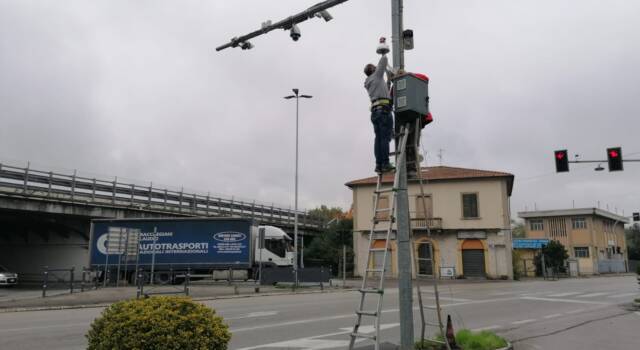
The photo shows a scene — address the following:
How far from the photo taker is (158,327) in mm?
4445

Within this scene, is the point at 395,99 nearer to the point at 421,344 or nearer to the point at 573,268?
the point at 421,344

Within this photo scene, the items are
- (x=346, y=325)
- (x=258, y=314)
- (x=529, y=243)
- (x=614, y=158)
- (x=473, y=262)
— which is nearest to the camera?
(x=346, y=325)

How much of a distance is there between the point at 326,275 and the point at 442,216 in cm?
1591

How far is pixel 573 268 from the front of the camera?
53.7 meters

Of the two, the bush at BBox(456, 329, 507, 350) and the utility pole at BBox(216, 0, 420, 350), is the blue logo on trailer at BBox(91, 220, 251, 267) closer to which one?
the bush at BBox(456, 329, 507, 350)

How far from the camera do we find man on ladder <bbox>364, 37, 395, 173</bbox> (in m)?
6.48

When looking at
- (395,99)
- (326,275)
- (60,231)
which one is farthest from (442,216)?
(395,99)

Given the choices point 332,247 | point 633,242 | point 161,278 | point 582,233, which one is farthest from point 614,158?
point 633,242

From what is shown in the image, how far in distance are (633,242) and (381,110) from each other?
10858 centimetres

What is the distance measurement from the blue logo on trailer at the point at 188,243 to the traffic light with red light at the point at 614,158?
18708 millimetres

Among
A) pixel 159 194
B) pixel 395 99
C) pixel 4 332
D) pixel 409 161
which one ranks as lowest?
pixel 4 332

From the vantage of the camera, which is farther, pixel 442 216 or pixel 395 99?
pixel 442 216

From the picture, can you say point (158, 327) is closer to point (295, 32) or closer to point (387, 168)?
point (387, 168)

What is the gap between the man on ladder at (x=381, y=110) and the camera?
6.48 meters
